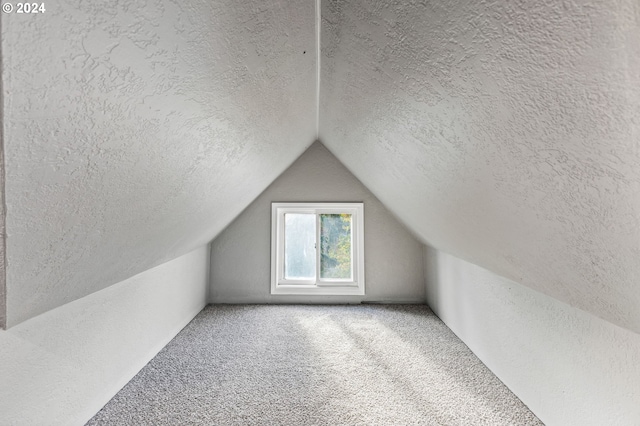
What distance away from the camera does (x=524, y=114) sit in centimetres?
62

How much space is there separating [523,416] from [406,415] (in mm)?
619

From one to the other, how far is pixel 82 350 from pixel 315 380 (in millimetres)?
→ 1308

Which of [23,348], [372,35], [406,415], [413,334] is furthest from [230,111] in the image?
[413,334]

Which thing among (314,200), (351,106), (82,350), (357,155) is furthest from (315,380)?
Result: (314,200)

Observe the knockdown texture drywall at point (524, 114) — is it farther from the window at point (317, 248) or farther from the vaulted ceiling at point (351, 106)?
the window at point (317, 248)

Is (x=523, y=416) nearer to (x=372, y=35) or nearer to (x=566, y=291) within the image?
(x=566, y=291)

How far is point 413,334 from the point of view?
2574 mm

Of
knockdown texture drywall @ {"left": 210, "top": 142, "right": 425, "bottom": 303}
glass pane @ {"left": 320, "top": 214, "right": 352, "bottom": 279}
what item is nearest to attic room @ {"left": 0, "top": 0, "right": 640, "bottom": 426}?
knockdown texture drywall @ {"left": 210, "top": 142, "right": 425, "bottom": 303}

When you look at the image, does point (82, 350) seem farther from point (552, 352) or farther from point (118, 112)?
point (552, 352)

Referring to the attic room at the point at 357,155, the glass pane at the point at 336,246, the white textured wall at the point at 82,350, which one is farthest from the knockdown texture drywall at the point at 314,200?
the white textured wall at the point at 82,350

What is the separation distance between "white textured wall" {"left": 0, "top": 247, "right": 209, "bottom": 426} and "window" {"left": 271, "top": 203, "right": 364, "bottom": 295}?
132cm

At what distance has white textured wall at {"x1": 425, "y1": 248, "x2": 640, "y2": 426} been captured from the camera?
1125 mm

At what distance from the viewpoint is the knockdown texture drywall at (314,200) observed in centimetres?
339

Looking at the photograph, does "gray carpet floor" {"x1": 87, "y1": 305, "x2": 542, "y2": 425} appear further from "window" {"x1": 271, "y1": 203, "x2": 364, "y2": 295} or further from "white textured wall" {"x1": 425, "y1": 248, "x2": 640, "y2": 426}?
"window" {"x1": 271, "y1": 203, "x2": 364, "y2": 295}
